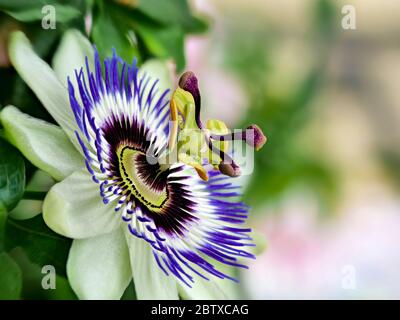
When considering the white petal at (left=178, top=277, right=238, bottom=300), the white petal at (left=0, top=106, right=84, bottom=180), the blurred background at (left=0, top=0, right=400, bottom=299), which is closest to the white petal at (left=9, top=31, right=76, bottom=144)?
the white petal at (left=0, top=106, right=84, bottom=180)

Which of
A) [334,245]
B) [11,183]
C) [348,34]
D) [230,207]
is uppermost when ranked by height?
[348,34]

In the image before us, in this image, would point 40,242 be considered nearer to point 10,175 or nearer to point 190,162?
point 10,175

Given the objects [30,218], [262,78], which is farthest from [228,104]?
[30,218]

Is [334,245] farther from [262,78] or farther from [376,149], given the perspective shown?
[262,78]

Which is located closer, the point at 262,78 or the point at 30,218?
the point at 30,218

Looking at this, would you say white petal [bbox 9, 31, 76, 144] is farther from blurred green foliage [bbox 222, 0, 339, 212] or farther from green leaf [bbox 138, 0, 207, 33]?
blurred green foliage [bbox 222, 0, 339, 212]
